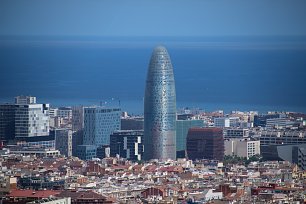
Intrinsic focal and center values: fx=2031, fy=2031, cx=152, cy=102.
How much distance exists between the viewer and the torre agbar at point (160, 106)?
4803 cm

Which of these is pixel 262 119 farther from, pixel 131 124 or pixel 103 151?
pixel 103 151

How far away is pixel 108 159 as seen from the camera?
143 ft

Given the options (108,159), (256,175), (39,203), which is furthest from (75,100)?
(39,203)

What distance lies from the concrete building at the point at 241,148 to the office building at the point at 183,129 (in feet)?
5.49

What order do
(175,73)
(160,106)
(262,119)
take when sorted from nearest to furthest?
(160,106)
(262,119)
(175,73)

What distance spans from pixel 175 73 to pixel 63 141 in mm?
35752

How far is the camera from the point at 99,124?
49.8m

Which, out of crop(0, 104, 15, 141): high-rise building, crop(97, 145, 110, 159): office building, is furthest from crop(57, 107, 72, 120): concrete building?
crop(97, 145, 110, 159): office building

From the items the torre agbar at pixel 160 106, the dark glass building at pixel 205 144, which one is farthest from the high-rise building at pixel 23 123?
the dark glass building at pixel 205 144

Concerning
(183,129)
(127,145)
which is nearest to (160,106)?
(183,129)

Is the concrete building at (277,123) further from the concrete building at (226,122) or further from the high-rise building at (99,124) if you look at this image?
the high-rise building at (99,124)

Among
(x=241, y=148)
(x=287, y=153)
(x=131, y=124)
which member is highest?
(x=131, y=124)

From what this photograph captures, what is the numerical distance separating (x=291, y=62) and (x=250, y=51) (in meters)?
16.4

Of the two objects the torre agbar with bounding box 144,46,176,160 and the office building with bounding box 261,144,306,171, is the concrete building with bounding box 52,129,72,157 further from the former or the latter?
the office building with bounding box 261,144,306,171
